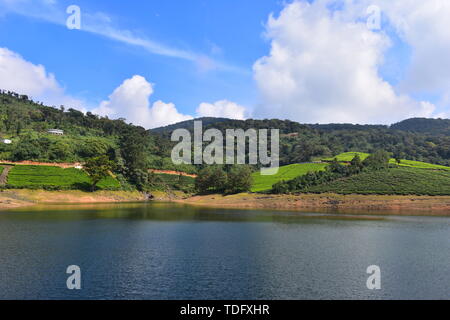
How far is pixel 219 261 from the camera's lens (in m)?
37.0

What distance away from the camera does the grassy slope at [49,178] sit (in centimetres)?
10644

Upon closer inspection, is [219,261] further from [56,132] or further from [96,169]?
[56,132]

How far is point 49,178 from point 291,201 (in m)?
77.5

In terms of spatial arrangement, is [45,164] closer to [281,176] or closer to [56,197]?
[56,197]

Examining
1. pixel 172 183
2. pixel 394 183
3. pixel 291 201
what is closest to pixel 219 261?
pixel 291 201

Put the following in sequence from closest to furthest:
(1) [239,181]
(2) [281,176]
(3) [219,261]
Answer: (3) [219,261], (1) [239,181], (2) [281,176]

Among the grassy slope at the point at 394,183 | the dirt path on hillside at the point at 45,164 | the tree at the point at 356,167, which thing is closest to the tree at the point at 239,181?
the grassy slope at the point at 394,183

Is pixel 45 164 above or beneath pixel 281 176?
above

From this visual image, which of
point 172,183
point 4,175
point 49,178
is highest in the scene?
point 4,175

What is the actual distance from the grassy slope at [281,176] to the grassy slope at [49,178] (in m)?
53.4

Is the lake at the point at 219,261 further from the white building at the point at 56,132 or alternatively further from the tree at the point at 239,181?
the white building at the point at 56,132

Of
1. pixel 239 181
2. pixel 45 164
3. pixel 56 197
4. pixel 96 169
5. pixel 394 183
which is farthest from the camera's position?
pixel 239 181

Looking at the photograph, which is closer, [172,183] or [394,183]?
[394,183]
